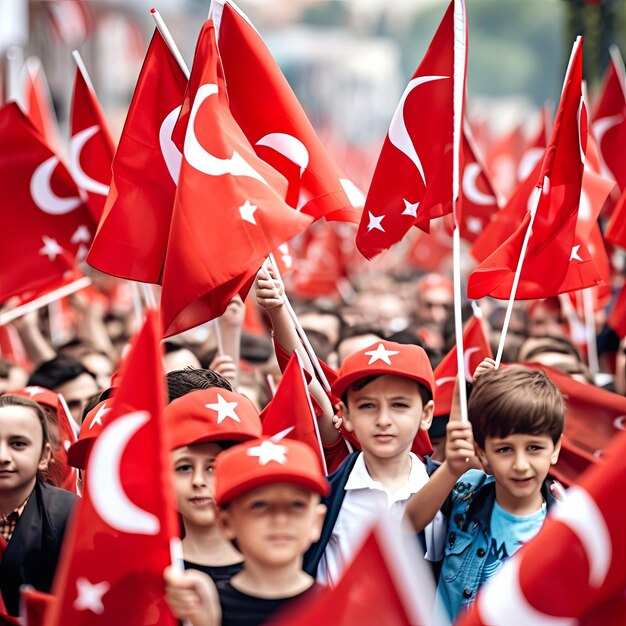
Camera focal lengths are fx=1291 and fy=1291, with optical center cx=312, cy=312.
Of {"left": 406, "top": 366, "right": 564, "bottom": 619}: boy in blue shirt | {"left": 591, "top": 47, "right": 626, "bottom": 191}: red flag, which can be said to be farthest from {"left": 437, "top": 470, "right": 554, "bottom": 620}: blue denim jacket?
{"left": 591, "top": 47, "right": 626, "bottom": 191}: red flag

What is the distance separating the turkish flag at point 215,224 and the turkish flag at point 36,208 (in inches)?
88.7

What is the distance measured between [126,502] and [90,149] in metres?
4.08

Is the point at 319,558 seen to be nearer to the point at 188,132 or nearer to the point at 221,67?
the point at 188,132

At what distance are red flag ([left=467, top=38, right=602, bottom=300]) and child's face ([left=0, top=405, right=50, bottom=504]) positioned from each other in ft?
5.98

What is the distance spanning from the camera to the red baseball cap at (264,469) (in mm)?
3311

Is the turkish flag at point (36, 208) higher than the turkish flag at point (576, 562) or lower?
higher

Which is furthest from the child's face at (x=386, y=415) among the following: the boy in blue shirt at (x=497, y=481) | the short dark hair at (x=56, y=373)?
the short dark hair at (x=56, y=373)

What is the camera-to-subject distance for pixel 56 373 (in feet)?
22.0

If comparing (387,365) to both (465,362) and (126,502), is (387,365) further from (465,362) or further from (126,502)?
(465,362)

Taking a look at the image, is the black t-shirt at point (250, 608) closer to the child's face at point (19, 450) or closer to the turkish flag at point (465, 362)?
the child's face at point (19, 450)

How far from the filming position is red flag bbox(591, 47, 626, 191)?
27.6ft

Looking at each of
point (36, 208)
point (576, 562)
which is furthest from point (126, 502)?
point (36, 208)

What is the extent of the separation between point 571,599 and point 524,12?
294 ft

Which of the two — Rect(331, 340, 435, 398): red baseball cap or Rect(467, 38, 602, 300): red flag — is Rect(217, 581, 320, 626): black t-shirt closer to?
Rect(331, 340, 435, 398): red baseball cap
